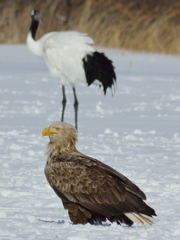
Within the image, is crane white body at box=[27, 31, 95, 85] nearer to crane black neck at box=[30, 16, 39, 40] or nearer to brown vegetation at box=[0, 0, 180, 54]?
crane black neck at box=[30, 16, 39, 40]

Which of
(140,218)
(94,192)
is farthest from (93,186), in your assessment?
(140,218)

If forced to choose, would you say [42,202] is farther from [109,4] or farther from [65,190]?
[109,4]

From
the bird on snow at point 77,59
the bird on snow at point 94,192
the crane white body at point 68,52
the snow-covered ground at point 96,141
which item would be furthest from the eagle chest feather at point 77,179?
the crane white body at point 68,52

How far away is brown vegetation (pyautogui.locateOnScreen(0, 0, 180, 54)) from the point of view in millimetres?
21703

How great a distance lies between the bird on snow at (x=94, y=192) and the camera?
5.52m

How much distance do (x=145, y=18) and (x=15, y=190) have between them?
55.0 ft

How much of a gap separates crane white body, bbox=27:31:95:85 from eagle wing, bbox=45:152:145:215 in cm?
685

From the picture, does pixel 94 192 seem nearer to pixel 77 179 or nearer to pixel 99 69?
pixel 77 179

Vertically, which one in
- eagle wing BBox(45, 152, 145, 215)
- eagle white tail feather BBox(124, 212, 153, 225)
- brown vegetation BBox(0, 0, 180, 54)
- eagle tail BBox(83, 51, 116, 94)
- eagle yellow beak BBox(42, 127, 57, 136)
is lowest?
brown vegetation BBox(0, 0, 180, 54)

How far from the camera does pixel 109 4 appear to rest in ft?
80.7

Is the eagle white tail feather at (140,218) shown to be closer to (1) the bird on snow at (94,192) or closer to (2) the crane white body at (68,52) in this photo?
(1) the bird on snow at (94,192)

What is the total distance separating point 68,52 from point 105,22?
10148 millimetres

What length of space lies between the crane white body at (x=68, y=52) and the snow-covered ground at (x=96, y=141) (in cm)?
59

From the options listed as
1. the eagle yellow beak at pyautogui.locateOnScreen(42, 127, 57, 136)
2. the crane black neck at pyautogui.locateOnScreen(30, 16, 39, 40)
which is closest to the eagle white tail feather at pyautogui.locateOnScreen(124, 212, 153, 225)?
the eagle yellow beak at pyautogui.locateOnScreen(42, 127, 57, 136)
